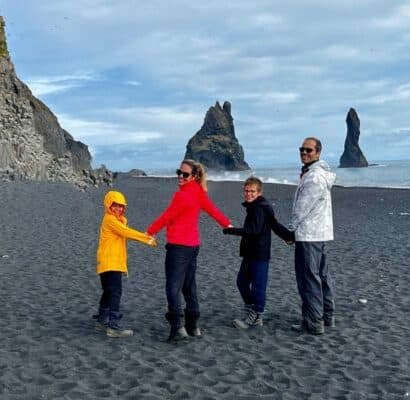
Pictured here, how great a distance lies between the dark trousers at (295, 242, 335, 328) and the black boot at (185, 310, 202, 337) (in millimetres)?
1488

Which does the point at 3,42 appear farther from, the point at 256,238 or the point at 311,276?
the point at 311,276

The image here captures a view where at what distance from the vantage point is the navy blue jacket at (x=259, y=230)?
26.1ft

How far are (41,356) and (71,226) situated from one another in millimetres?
14895

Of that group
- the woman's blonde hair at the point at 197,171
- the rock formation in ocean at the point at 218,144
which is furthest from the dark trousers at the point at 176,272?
the rock formation in ocean at the point at 218,144

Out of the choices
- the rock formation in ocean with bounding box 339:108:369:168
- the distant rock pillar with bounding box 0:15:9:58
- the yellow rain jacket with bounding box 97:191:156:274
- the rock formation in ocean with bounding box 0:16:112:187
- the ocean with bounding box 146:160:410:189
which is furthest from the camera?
the rock formation in ocean with bounding box 339:108:369:168

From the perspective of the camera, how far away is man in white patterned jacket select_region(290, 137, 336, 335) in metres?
7.71

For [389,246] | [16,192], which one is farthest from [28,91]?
[389,246]

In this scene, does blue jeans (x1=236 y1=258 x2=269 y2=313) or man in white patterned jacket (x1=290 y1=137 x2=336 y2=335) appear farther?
blue jeans (x1=236 y1=258 x2=269 y2=313)

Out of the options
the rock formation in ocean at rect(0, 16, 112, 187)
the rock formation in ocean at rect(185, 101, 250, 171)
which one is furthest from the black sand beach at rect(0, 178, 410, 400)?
the rock formation in ocean at rect(185, 101, 250, 171)

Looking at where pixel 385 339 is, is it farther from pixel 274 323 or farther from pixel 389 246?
pixel 389 246

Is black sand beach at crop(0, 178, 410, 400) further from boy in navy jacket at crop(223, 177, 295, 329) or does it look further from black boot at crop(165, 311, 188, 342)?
boy in navy jacket at crop(223, 177, 295, 329)

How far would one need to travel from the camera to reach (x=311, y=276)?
7852mm

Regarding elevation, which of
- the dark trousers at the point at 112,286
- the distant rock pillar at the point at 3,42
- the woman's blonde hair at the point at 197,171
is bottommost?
the dark trousers at the point at 112,286

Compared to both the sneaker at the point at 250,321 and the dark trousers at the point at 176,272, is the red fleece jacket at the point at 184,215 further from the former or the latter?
the sneaker at the point at 250,321
